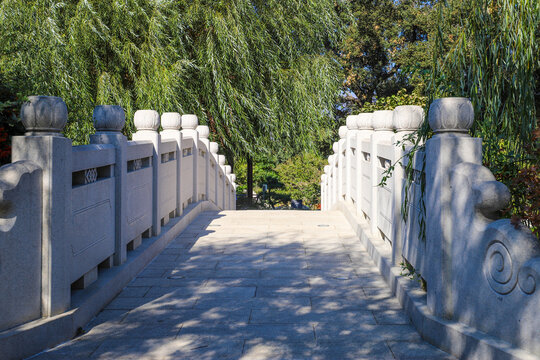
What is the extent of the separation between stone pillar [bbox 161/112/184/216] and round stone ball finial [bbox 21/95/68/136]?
4178 millimetres

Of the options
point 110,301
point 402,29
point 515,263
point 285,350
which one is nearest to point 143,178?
point 110,301

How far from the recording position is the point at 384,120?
19.9 ft

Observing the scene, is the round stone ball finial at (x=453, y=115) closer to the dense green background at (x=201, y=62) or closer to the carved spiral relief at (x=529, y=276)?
the carved spiral relief at (x=529, y=276)

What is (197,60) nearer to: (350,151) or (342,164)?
(342,164)

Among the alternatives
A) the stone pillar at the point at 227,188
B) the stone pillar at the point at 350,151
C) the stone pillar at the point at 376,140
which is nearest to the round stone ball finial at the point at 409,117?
the stone pillar at the point at 376,140

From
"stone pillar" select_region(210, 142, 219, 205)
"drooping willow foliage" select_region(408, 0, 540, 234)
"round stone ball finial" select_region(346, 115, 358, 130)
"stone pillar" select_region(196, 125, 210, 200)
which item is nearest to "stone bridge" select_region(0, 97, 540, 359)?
"drooping willow foliage" select_region(408, 0, 540, 234)

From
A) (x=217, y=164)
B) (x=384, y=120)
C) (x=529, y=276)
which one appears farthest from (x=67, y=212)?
(x=217, y=164)

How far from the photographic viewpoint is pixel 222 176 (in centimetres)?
1302

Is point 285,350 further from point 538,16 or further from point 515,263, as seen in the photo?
point 538,16

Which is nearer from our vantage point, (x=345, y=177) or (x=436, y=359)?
(x=436, y=359)

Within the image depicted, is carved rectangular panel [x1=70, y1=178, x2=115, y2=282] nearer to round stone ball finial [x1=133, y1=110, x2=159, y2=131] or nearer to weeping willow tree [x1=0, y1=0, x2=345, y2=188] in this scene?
round stone ball finial [x1=133, y1=110, x2=159, y2=131]

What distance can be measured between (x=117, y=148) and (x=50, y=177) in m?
1.45

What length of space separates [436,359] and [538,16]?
235 cm

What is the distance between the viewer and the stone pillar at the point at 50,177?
11.0 feet
